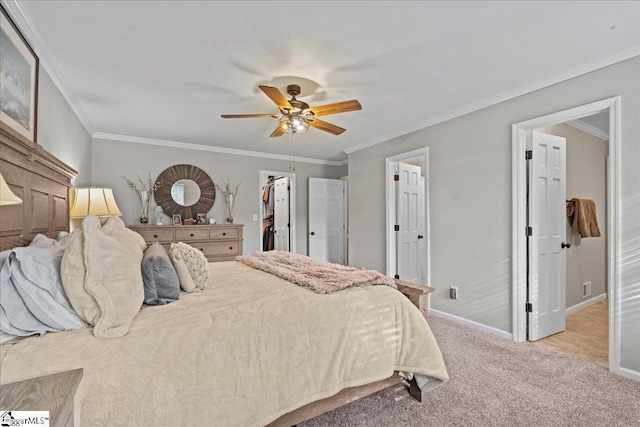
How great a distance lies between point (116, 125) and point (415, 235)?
14.3 ft

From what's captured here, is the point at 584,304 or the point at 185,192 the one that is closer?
the point at 584,304

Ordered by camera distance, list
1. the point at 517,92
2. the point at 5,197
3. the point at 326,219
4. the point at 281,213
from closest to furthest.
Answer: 1. the point at 5,197
2. the point at 517,92
3. the point at 326,219
4. the point at 281,213

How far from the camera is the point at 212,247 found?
14.3ft

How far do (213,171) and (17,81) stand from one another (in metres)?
3.20

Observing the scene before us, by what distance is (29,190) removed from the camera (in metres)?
1.77

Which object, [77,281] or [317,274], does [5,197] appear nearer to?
[77,281]

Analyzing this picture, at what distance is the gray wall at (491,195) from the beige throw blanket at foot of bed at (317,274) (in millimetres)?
1603

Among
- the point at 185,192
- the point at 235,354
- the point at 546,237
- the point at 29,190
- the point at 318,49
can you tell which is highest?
the point at 318,49

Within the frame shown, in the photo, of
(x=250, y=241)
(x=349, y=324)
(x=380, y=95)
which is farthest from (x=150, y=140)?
(x=349, y=324)

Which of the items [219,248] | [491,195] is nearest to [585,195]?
[491,195]

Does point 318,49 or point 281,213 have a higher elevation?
point 318,49

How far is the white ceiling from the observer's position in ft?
5.76

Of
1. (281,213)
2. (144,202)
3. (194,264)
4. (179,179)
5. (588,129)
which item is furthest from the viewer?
(281,213)

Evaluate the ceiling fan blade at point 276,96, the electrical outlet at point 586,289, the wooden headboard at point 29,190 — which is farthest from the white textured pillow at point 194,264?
the electrical outlet at point 586,289
